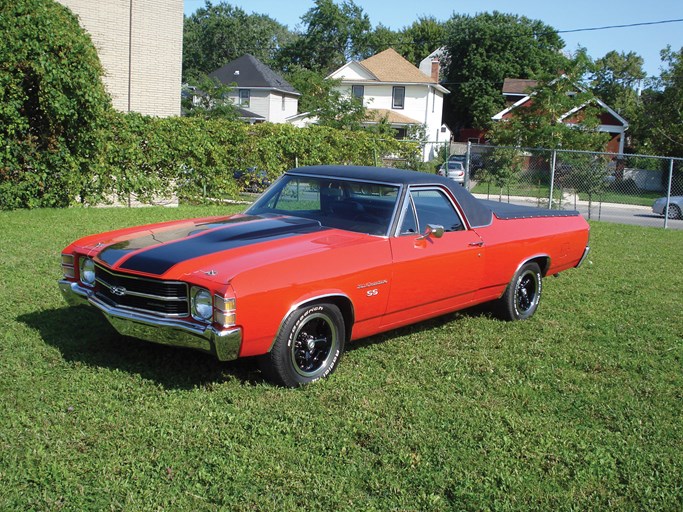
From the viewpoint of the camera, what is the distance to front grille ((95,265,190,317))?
15.7ft

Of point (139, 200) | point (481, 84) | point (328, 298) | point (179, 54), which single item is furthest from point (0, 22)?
point (481, 84)

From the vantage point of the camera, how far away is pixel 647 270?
1062cm

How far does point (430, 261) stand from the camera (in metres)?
6.01

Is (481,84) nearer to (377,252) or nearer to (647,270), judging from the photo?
(647,270)

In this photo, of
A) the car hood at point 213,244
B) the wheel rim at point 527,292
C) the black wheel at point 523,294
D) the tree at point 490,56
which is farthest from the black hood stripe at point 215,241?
the tree at point 490,56

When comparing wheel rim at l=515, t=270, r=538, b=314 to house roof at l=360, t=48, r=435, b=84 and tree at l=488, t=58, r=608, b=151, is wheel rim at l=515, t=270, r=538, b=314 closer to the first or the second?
tree at l=488, t=58, r=608, b=151

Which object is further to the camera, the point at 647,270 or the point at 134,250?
the point at 647,270

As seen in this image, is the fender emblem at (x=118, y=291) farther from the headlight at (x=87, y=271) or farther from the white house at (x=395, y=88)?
the white house at (x=395, y=88)

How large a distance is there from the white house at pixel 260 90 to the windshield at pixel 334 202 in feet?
147

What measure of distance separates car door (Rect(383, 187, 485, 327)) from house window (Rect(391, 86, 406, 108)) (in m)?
49.9

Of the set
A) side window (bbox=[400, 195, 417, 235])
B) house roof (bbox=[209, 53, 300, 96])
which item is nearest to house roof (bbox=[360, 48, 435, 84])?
house roof (bbox=[209, 53, 300, 96])

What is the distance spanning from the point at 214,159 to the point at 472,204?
1103 cm

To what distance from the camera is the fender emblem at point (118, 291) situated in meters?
5.04

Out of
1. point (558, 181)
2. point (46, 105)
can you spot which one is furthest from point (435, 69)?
point (46, 105)
